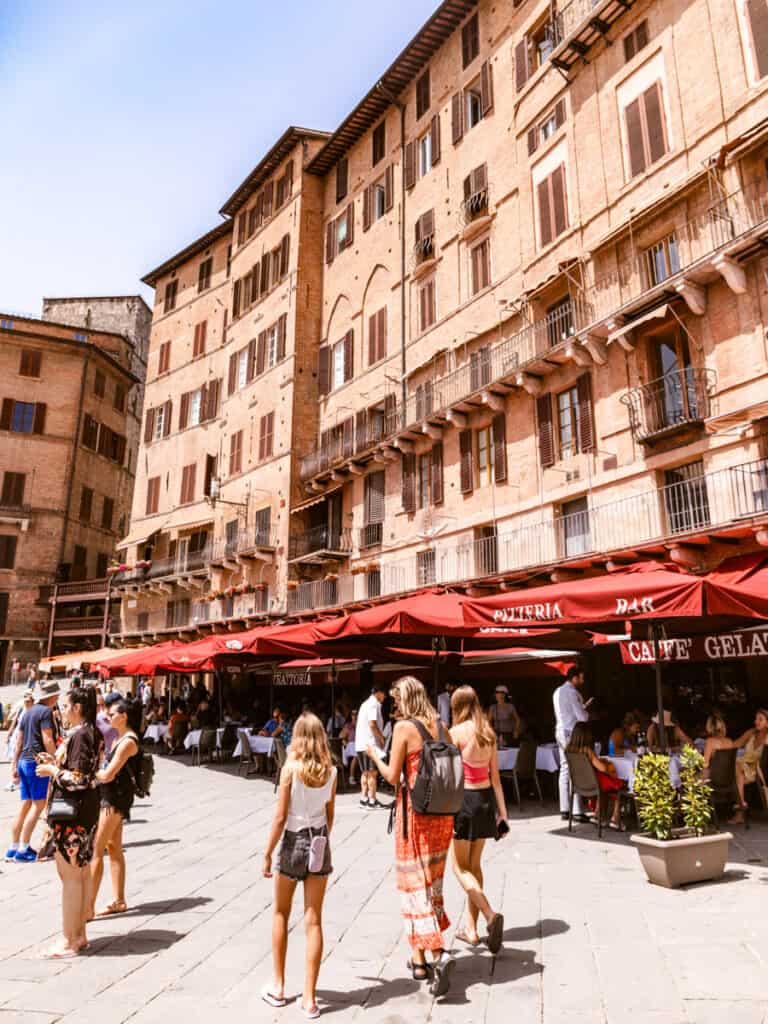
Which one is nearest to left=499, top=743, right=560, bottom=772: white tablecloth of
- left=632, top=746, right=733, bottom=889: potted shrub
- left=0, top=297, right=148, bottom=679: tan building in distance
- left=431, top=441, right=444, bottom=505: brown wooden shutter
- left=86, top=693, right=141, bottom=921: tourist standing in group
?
left=632, top=746, right=733, bottom=889: potted shrub

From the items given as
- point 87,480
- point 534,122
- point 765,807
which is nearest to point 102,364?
point 87,480

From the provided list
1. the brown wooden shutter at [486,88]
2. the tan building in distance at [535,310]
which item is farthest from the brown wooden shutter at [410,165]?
the brown wooden shutter at [486,88]

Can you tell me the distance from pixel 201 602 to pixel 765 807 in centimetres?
2722

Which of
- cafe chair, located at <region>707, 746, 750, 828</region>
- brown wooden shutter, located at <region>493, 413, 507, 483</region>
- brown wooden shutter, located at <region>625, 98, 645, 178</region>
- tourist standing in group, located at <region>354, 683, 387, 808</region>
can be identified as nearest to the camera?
cafe chair, located at <region>707, 746, 750, 828</region>

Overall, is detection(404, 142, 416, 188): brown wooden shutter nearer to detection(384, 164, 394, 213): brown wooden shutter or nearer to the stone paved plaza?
detection(384, 164, 394, 213): brown wooden shutter

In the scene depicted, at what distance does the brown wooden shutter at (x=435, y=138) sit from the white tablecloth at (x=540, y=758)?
20.9 metres

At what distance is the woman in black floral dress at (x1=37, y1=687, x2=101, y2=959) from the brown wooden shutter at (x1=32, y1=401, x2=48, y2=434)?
41.5 metres

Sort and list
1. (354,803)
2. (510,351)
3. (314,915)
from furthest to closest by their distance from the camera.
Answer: (510,351)
(354,803)
(314,915)

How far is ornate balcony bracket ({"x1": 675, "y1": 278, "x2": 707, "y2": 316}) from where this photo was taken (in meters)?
15.8

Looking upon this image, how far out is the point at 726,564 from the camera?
14023mm

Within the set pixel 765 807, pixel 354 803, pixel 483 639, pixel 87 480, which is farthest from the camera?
pixel 87 480

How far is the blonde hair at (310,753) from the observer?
4426mm

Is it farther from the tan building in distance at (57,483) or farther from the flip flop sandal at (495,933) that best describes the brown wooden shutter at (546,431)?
the tan building in distance at (57,483)

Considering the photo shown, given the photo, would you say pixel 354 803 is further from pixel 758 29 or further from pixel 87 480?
pixel 87 480
